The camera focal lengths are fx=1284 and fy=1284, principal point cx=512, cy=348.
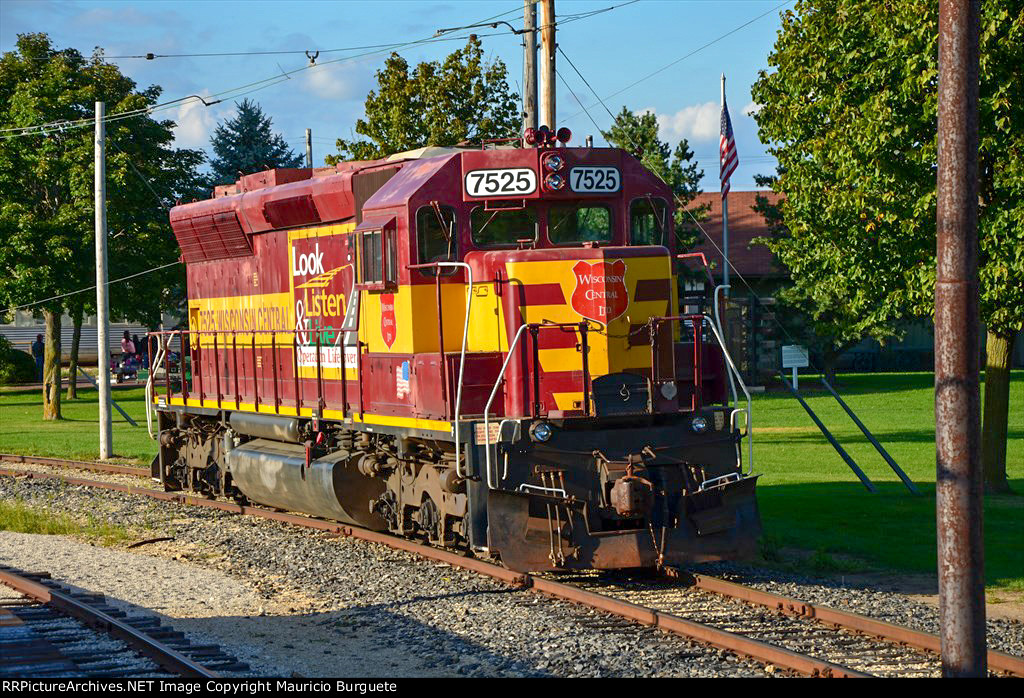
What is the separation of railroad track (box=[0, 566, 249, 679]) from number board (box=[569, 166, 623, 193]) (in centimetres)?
582

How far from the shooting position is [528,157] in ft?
42.4

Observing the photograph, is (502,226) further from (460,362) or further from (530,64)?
(530,64)

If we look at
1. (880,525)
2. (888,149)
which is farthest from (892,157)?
(880,525)

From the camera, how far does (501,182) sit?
507 inches

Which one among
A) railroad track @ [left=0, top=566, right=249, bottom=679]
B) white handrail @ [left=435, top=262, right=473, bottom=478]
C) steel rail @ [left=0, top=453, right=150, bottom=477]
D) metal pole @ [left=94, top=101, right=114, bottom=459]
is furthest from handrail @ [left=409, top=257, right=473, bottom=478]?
metal pole @ [left=94, top=101, right=114, bottom=459]

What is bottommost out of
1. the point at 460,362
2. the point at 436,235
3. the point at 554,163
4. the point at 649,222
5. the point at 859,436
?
the point at 859,436

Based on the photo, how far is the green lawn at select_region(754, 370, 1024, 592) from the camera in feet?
46.1

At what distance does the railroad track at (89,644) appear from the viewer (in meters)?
8.69

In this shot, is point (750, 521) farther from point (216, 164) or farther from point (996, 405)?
point (216, 164)

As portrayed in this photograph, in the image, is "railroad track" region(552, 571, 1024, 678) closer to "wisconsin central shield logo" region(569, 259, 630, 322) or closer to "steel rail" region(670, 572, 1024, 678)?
"steel rail" region(670, 572, 1024, 678)

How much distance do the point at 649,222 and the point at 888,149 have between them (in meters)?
5.13

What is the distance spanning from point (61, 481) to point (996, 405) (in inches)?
600

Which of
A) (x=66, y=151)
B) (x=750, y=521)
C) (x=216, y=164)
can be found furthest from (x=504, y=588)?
(x=216, y=164)

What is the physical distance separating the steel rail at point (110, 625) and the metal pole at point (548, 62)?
390 inches
